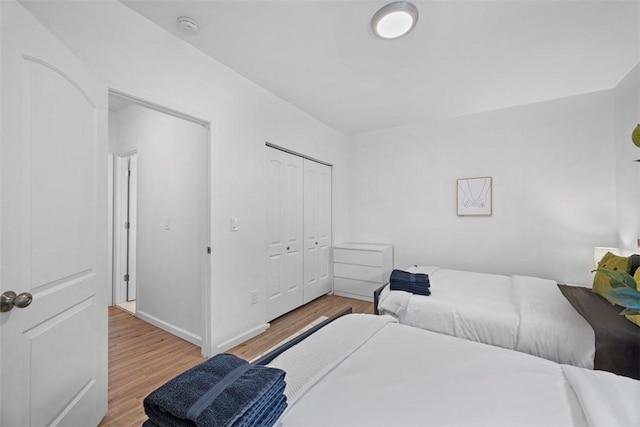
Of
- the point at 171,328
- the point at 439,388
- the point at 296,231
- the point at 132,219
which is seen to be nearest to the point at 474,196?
the point at 296,231

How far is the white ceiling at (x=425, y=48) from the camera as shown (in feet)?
5.69

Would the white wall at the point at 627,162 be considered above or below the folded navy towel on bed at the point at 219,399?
above

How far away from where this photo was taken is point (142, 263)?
309 cm

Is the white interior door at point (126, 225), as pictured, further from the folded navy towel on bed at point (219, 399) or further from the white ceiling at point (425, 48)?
the folded navy towel on bed at point (219, 399)

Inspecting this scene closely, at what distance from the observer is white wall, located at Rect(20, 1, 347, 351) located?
5.15 feet

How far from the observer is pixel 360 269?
3.82m

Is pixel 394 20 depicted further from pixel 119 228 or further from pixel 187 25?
pixel 119 228

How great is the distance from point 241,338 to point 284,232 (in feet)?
3.98

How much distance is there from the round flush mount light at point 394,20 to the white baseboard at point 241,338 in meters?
2.75

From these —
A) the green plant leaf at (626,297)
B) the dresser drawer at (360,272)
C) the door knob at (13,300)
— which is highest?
the green plant leaf at (626,297)

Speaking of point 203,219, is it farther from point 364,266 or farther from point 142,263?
point 364,266

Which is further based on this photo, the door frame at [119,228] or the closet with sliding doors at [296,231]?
the door frame at [119,228]

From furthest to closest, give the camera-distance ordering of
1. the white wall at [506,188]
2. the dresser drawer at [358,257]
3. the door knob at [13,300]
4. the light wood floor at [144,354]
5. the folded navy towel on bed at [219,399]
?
1. the dresser drawer at [358,257]
2. the white wall at [506,188]
3. the light wood floor at [144,354]
4. the door knob at [13,300]
5. the folded navy towel on bed at [219,399]

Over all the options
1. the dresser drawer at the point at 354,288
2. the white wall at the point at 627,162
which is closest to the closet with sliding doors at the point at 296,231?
the dresser drawer at the point at 354,288
